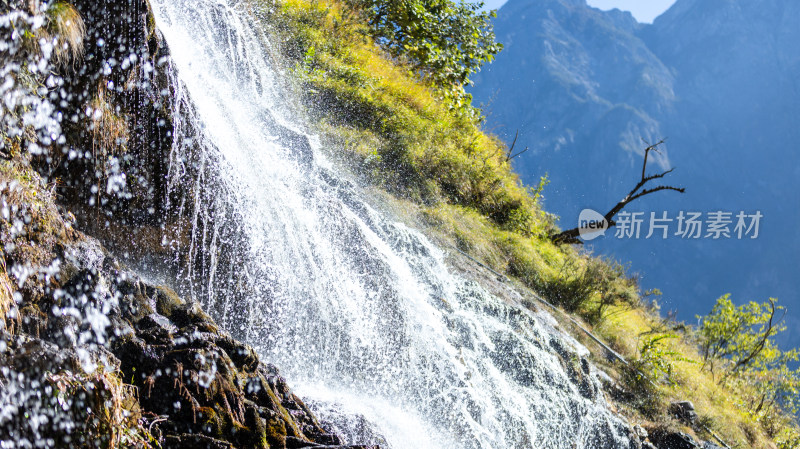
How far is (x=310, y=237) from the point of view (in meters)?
5.89

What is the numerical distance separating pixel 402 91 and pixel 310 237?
643 centimetres

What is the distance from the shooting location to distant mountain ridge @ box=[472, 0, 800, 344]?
397 ft

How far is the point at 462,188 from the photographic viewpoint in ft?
34.5

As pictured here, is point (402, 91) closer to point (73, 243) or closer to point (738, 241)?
point (73, 243)

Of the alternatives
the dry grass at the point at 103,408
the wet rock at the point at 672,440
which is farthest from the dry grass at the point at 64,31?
the wet rock at the point at 672,440

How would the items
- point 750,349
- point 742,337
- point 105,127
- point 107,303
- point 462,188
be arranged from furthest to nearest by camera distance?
point 742,337 < point 750,349 < point 462,188 < point 105,127 < point 107,303

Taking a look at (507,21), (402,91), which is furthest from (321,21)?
(507,21)

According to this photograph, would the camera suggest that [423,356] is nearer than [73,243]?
No

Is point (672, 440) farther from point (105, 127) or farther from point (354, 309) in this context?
point (105, 127)

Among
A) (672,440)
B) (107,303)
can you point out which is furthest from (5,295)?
(672,440)

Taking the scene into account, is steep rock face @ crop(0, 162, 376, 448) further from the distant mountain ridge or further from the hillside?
the distant mountain ridge

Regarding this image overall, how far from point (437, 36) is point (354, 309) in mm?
8841

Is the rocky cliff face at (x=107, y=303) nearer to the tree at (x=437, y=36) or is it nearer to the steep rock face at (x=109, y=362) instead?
the steep rock face at (x=109, y=362)

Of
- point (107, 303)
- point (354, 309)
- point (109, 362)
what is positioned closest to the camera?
point (109, 362)
